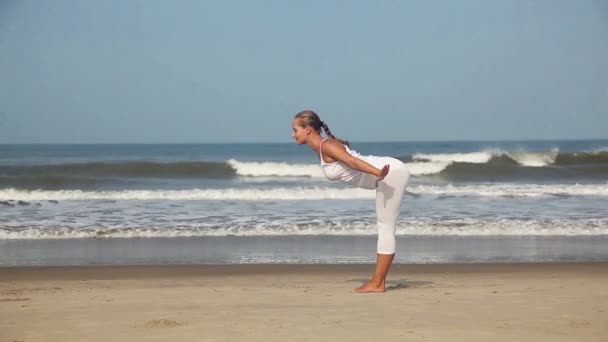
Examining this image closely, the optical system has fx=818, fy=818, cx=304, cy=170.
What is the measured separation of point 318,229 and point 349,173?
6.28 metres

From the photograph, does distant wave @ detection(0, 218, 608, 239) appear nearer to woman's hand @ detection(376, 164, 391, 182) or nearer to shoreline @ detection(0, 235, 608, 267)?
shoreline @ detection(0, 235, 608, 267)

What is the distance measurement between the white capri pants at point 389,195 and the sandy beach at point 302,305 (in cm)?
43

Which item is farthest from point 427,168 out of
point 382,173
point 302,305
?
point 302,305

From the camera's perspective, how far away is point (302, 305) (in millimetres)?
5602

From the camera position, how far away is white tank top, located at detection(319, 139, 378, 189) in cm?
586

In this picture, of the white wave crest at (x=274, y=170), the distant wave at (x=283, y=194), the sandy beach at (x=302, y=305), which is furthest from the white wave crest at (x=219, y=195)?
the sandy beach at (x=302, y=305)

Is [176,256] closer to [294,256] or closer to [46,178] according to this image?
[294,256]

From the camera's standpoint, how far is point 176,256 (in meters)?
9.67

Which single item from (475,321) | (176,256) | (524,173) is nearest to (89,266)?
(176,256)

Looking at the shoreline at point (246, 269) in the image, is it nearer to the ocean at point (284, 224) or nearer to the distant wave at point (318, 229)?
the ocean at point (284, 224)

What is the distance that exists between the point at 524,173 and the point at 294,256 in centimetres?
1958

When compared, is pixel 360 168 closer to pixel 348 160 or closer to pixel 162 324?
pixel 348 160

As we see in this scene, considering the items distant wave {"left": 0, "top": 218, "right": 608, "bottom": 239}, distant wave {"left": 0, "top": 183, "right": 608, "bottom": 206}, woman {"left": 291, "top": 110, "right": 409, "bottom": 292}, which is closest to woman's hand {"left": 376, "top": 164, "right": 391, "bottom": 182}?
woman {"left": 291, "top": 110, "right": 409, "bottom": 292}

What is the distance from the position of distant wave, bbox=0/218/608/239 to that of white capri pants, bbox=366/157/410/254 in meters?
5.55
